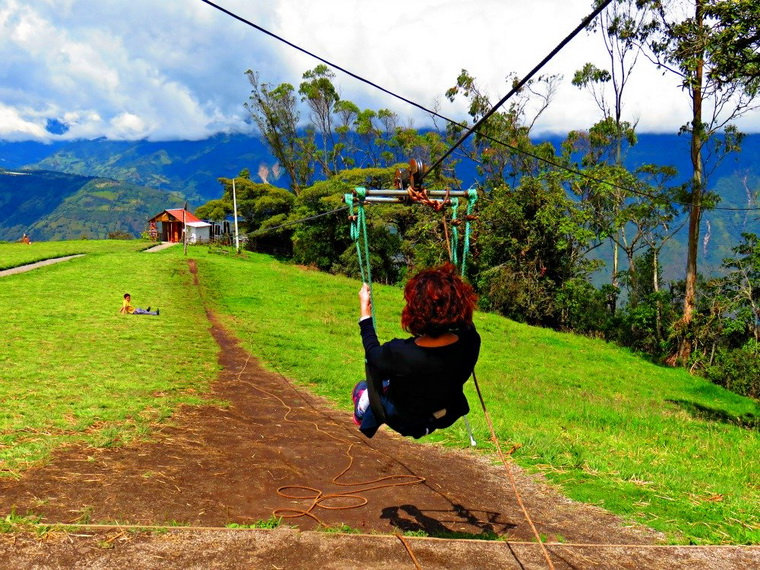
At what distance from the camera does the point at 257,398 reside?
342 inches

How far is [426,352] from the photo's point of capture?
317 centimetres

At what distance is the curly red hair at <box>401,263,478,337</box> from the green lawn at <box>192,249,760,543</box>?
306cm

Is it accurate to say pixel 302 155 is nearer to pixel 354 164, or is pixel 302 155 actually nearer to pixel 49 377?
pixel 354 164

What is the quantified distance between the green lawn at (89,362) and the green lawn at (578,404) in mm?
2050

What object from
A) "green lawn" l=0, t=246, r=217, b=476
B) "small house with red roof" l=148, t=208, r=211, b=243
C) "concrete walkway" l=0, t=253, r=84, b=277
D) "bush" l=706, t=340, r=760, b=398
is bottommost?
"bush" l=706, t=340, r=760, b=398

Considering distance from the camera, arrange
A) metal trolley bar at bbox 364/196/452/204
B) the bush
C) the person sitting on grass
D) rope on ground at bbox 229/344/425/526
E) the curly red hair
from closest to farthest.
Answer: the curly red hair → rope on ground at bbox 229/344/425/526 → metal trolley bar at bbox 364/196/452/204 → the person sitting on grass → the bush

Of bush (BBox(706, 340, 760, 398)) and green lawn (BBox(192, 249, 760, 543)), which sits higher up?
green lawn (BBox(192, 249, 760, 543))

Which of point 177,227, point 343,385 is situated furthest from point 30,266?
point 177,227

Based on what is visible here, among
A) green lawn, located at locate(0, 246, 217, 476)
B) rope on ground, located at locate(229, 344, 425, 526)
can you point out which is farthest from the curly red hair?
green lawn, located at locate(0, 246, 217, 476)

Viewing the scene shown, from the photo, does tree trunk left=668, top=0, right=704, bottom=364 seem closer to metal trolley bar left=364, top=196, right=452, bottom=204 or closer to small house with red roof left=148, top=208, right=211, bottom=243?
metal trolley bar left=364, top=196, right=452, bottom=204

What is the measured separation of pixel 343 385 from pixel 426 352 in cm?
754

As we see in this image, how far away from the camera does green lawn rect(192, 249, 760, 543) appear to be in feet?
17.6

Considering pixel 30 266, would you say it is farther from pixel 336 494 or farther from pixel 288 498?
pixel 336 494

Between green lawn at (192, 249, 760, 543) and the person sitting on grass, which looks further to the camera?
the person sitting on grass
